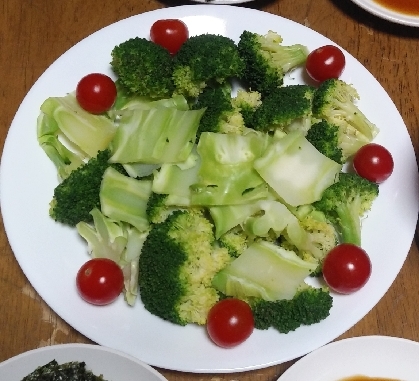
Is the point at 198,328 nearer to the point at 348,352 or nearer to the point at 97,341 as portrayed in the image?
the point at 97,341

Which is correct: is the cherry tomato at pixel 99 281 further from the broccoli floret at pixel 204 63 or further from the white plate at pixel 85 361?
the broccoli floret at pixel 204 63

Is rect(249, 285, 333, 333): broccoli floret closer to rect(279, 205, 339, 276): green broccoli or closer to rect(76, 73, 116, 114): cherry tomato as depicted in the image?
rect(279, 205, 339, 276): green broccoli

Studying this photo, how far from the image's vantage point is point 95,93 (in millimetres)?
1386

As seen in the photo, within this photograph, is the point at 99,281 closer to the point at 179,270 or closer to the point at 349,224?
the point at 179,270

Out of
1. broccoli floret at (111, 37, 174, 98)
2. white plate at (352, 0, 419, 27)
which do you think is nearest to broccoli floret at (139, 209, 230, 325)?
broccoli floret at (111, 37, 174, 98)

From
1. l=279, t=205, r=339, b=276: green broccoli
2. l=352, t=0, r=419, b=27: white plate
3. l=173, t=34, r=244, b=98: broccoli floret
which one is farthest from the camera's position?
l=352, t=0, r=419, b=27: white plate

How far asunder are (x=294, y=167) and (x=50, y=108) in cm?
65

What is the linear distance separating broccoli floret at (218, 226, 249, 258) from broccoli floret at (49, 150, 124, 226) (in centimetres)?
31

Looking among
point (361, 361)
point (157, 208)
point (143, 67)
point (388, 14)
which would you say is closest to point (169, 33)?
point (143, 67)

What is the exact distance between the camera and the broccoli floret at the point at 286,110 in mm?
1354

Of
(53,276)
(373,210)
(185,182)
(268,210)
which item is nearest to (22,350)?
(53,276)

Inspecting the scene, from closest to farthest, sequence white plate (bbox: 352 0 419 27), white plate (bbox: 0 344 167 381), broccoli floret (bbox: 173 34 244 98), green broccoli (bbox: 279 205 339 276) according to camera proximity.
→ white plate (bbox: 0 344 167 381), green broccoli (bbox: 279 205 339 276), broccoli floret (bbox: 173 34 244 98), white plate (bbox: 352 0 419 27)

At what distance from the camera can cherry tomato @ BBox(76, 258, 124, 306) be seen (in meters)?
1.21

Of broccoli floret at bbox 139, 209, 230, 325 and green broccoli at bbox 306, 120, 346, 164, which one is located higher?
green broccoli at bbox 306, 120, 346, 164
